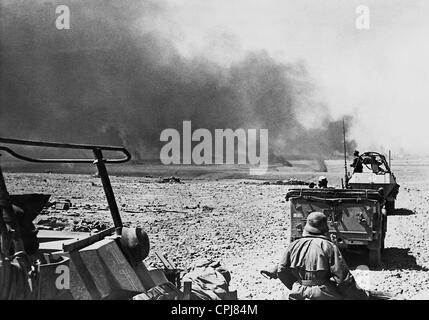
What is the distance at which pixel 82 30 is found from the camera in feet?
79.4

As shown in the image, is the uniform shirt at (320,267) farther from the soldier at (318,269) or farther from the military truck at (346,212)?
the military truck at (346,212)

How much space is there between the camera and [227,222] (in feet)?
38.4

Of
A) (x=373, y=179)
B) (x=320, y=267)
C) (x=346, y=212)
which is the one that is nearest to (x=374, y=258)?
(x=346, y=212)

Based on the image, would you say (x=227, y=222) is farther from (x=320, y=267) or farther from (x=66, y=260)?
(x=66, y=260)

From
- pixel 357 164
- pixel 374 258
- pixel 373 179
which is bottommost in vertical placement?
A: pixel 374 258

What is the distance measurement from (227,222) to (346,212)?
5325mm

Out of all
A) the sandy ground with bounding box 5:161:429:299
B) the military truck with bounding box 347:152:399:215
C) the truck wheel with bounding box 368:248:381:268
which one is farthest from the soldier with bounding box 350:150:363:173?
the truck wheel with bounding box 368:248:381:268

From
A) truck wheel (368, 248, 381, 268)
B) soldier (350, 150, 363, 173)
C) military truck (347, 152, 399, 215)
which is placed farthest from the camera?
soldier (350, 150, 363, 173)

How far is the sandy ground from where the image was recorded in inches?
253

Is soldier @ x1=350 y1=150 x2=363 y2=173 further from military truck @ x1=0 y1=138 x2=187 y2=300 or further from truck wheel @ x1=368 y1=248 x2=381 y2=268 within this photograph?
military truck @ x1=0 y1=138 x2=187 y2=300

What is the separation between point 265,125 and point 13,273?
2520cm

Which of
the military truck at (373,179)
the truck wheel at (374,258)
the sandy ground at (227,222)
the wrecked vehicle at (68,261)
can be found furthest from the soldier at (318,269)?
the military truck at (373,179)

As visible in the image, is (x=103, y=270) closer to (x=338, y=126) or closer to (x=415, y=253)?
(x=415, y=253)
